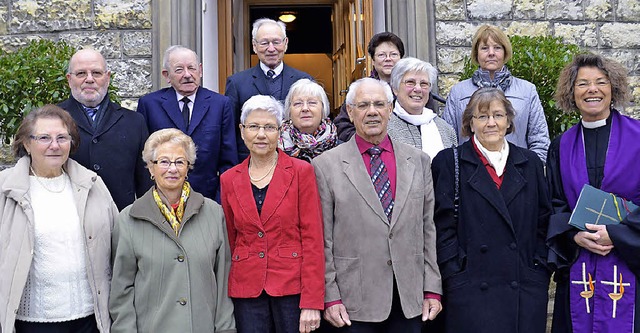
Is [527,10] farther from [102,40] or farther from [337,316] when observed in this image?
[337,316]

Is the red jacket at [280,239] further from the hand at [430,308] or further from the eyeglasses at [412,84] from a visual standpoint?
the eyeglasses at [412,84]

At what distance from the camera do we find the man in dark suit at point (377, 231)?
3.42 meters

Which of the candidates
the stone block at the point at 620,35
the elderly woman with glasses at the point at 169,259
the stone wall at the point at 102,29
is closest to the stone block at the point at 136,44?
the stone wall at the point at 102,29

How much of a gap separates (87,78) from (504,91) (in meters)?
2.46

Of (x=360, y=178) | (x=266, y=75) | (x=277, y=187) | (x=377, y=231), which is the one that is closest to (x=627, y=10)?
(x=266, y=75)

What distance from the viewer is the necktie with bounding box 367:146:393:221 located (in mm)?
3508

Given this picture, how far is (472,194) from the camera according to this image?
3586 millimetres

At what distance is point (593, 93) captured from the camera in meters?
3.70

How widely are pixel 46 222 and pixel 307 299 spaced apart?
1.19 metres

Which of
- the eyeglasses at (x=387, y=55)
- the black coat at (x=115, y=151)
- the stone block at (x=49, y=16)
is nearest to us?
the black coat at (x=115, y=151)

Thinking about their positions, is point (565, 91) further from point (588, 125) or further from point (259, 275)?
point (259, 275)

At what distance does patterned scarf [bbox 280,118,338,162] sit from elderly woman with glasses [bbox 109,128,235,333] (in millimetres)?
684

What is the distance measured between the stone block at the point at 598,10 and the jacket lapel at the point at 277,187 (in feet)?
13.3

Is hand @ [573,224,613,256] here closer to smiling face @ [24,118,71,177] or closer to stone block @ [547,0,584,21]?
smiling face @ [24,118,71,177]
